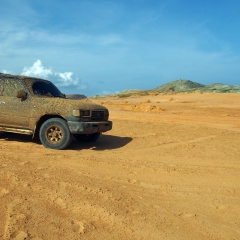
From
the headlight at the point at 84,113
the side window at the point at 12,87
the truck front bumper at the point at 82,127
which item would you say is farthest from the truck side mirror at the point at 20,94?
the headlight at the point at 84,113

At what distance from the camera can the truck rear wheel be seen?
7.79 m

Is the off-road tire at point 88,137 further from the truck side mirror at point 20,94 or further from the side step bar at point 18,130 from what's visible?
the truck side mirror at point 20,94

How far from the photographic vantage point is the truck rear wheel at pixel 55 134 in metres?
7.79

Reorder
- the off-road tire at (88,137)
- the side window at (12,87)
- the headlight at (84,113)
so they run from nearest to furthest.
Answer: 1. the headlight at (84,113)
2. the side window at (12,87)
3. the off-road tire at (88,137)

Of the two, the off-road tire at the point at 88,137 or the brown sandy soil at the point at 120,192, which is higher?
the off-road tire at the point at 88,137

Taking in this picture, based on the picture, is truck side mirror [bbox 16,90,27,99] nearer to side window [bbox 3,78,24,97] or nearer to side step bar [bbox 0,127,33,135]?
side window [bbox 3,78,24,97]

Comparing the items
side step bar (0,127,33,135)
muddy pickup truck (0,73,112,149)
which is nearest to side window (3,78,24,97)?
muddy pickup truck (0,73,112,149)

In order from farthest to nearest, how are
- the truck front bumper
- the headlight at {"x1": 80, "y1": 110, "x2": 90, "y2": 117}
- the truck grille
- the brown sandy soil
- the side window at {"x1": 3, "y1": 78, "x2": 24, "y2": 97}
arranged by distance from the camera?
the side window at {"x1": 3, "y1": 78, "x2": 24, "y2": 97}
the truck grille
the headlight at {"x1": 80, "y1": 110, "x2": 90, "y2": 117}
the truck front bumper
the brown sandy soil

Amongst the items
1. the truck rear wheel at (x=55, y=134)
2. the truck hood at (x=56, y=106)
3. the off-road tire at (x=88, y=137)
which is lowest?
the off-road tire at (x=88, y=137)

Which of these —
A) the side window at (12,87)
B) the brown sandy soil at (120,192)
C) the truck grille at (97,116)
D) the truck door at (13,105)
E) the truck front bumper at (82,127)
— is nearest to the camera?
the brown sandy soil at (120,192)

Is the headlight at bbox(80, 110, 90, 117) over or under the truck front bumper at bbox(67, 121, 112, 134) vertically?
over

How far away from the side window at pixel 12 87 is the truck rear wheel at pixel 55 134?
133cm

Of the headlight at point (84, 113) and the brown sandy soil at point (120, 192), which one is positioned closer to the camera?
the brown sandy soil at point (120, 192)

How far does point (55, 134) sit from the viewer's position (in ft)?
26.1
